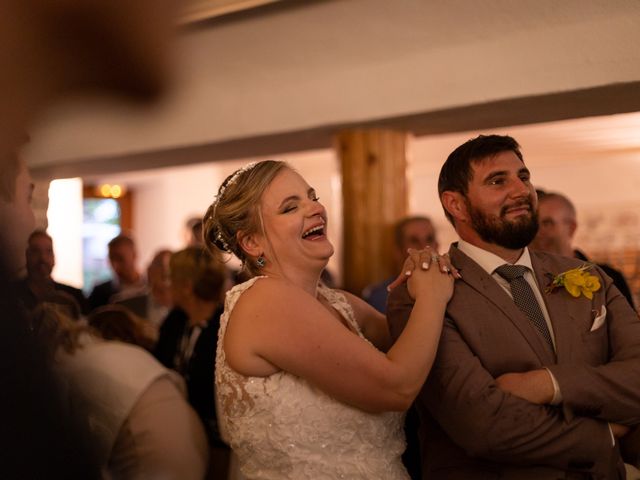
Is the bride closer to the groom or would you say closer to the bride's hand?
the bride's hand

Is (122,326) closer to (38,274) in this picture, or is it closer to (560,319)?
(560,319)

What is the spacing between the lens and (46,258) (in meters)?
1.42

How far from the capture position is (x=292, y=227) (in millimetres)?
2068

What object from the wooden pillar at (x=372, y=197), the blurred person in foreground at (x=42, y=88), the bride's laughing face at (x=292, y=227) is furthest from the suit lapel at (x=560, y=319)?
the wooden pillar at (x=372, y=197)

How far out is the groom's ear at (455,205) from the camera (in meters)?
2.18

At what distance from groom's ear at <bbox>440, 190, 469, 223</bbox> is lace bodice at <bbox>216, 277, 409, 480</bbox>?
0.61 metres

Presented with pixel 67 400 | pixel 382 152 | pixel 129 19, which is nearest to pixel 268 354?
pixel 67 400

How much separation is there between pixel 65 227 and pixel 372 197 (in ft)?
10.3

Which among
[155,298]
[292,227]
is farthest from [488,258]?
[155,298]

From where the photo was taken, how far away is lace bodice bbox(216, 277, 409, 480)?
1.95m

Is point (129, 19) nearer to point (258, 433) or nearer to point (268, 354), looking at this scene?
point (268, 354)

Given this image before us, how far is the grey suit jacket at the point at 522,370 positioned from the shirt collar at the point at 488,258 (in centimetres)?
2

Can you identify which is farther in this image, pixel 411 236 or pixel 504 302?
pixel 411 236

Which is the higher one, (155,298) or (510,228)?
(510,228)
